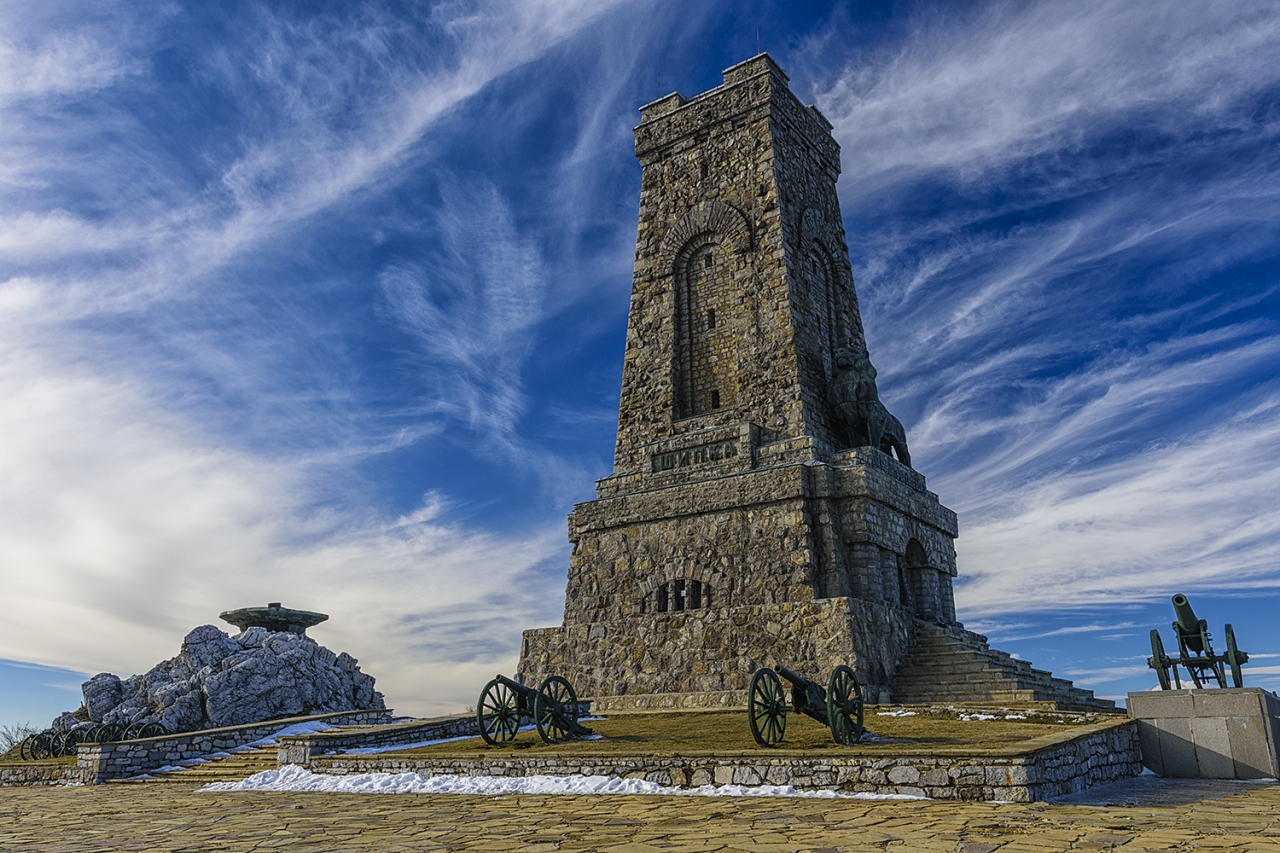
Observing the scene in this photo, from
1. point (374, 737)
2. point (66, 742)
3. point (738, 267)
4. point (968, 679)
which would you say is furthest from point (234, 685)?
point (968, 679)

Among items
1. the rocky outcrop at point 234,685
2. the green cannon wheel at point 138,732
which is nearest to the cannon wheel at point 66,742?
the rocky outcrop at point 234,685

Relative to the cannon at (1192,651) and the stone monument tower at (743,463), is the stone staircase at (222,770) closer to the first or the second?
the stone monument tower at (743,463)

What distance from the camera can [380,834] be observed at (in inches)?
291

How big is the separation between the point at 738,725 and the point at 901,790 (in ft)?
15.8

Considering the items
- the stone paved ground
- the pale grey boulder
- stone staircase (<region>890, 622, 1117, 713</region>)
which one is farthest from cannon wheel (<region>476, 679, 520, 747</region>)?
the pale grey boulder

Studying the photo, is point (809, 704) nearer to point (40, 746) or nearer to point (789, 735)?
point (789, 735)

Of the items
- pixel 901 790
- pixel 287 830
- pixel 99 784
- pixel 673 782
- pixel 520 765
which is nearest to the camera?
pixel 287 830

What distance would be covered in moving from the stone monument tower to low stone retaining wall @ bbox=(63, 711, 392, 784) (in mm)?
6106

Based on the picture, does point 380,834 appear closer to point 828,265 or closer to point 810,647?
point 810,647

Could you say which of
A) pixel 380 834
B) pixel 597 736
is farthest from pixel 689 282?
pixel 380 834

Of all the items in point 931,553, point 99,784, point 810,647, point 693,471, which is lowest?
point 99,784

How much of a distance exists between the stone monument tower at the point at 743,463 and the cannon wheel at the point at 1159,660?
4938mm

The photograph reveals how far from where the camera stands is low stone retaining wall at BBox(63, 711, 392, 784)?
1675 centimetres

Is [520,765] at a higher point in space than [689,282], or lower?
lower
